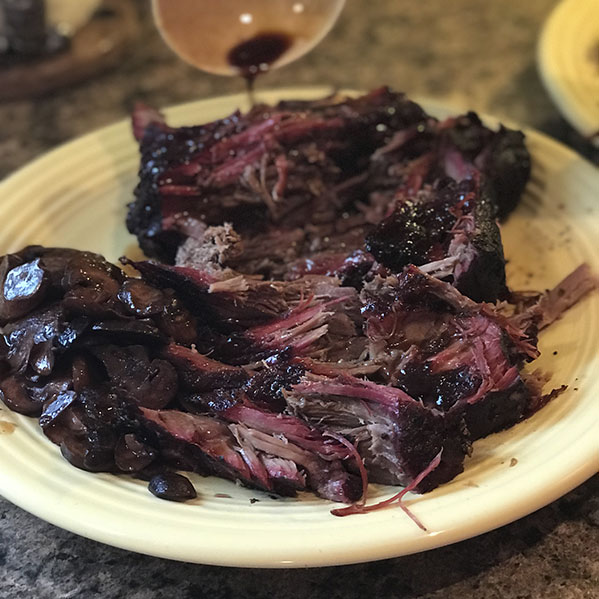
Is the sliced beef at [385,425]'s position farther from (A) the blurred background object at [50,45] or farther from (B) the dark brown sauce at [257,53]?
(A) the blurred background object at [50,45]

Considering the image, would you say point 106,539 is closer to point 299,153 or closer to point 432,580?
point 432,580

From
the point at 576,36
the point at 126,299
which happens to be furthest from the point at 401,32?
the point at 126,299

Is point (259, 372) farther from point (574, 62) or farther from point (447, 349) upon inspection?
point (574, 62)

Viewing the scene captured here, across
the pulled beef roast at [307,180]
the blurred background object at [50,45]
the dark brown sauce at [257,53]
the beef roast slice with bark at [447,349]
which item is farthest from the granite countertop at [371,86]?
the dark brown sauce at [257,53]

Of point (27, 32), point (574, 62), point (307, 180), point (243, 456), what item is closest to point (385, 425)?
point (243, 456)

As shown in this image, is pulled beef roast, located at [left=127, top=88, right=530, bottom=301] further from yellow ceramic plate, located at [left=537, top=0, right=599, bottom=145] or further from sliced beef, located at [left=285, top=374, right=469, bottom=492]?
sliced beef, located at [left=285, top=374, right=469, bottom=492]
